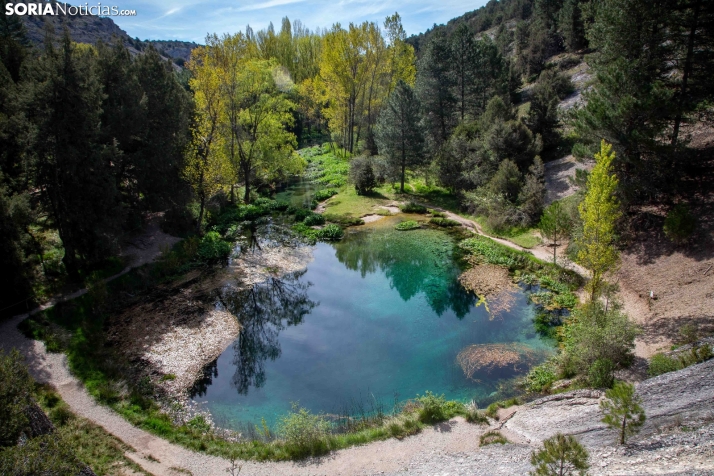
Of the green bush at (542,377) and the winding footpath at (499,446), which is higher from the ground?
the winding footpath at (499,446)

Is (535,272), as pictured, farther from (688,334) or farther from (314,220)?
(314,220)

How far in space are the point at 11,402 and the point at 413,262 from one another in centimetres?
2303

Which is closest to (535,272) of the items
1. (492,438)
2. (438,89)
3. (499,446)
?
(492,438)

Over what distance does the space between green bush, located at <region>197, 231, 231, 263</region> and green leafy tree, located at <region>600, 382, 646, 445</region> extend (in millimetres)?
24230

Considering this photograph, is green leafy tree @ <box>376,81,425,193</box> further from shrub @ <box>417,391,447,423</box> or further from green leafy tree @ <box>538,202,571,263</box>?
shrub @ <box>417,391,447,423</box>

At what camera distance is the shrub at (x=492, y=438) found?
1298cm

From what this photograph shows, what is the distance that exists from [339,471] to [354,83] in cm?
4984

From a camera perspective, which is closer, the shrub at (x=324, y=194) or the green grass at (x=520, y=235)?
the green grass at (x=520, y=235)

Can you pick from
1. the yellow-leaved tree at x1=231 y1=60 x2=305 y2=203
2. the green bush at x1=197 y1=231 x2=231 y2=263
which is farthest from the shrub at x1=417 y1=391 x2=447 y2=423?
the yellow-leaved tree at x1=231 y1=60 x2=305 y2=203

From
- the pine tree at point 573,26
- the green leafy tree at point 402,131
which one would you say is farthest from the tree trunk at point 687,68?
the pine tree at point 573,26

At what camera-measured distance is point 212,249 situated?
29.3m

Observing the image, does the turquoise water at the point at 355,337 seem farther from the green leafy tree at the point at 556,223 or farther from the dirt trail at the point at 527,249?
the green leafy tree at the point at 556,223

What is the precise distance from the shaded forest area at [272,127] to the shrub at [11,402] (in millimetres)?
12046

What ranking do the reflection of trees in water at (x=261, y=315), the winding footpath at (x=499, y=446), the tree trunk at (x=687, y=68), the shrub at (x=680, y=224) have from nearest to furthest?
the winding footpath at (x=499, y=446), the reflection of trees in water at (x=261, y=315), the shrub at (x=680, y=224), the tree trunk at (x=687, y=68)
